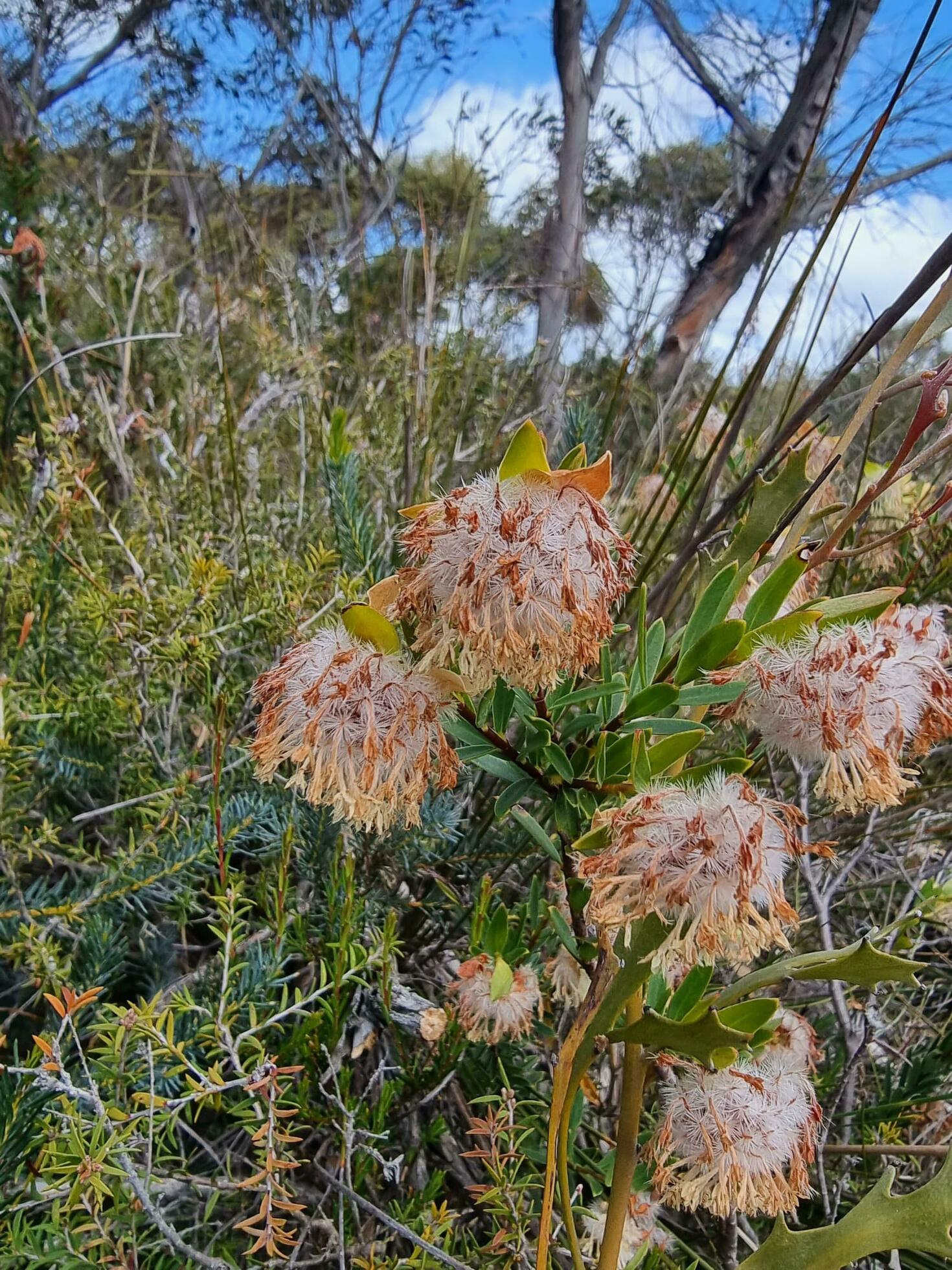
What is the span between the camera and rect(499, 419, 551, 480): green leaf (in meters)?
0.51

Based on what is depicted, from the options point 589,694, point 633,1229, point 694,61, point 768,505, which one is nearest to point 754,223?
point 694,61

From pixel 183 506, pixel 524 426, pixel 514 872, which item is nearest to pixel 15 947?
pixel 514 872

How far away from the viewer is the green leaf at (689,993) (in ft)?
1.93

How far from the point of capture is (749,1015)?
536 mm

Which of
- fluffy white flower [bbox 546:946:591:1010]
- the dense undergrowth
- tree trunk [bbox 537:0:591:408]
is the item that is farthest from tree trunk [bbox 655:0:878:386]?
fluffy white flower [bbox 546:946:591:1010]

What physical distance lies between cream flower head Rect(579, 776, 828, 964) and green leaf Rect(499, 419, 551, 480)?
0.69 ft

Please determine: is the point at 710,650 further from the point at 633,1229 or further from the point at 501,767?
the point at 633,1229

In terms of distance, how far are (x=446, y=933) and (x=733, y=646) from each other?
61 centimetres

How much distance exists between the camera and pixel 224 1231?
78 cm

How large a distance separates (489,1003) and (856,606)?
18.6 inches

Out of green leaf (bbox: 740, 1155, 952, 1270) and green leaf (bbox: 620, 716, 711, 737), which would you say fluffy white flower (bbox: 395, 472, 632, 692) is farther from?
green leaf (bbox: 740, 1155, 952, 1270)

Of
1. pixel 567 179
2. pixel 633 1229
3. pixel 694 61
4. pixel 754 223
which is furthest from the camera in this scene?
pixel 694 61

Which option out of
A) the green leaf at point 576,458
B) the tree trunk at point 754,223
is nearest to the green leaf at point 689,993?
the green leaf at point 576,458

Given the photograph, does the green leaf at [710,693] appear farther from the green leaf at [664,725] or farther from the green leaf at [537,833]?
the green leaf at [537,833]
